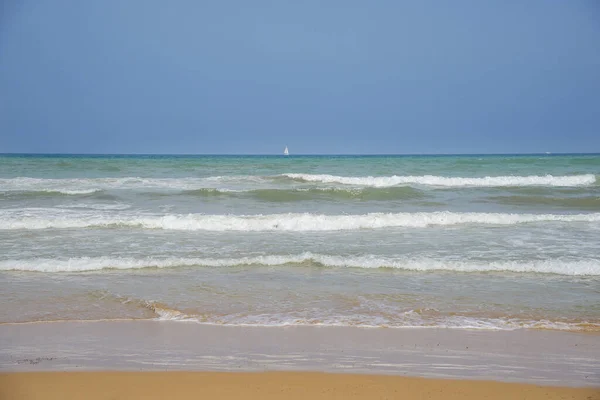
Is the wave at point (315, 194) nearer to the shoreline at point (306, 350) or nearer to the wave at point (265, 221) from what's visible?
the wave at point (265, 221)

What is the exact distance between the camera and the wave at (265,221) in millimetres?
10867

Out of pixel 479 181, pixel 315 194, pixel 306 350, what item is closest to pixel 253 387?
pixel 306 350

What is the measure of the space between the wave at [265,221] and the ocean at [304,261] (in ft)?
0.12

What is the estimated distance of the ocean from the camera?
18.2 feet

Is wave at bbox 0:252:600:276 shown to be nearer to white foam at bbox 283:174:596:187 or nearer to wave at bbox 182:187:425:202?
wave at bbox 182:187:425:202

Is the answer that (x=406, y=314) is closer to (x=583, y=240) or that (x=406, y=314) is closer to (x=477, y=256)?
(x=477, y=256)

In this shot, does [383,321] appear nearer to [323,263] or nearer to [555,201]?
[323,263]

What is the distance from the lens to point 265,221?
437 inches

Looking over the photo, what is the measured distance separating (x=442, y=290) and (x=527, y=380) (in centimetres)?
267

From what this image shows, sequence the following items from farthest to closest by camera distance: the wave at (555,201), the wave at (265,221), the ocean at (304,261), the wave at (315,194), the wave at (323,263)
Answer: the wave at (315,194) → the wave at (555,201) → the wave at (265,221) → the wave at (323,263) → the ocean at (304,261)

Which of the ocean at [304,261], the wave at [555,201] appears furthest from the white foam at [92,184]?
the wave at [555,201]

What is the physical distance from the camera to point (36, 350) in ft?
14.3

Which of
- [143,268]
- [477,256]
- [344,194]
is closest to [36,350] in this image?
[143,268]

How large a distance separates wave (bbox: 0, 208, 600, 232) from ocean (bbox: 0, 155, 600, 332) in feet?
0.12
